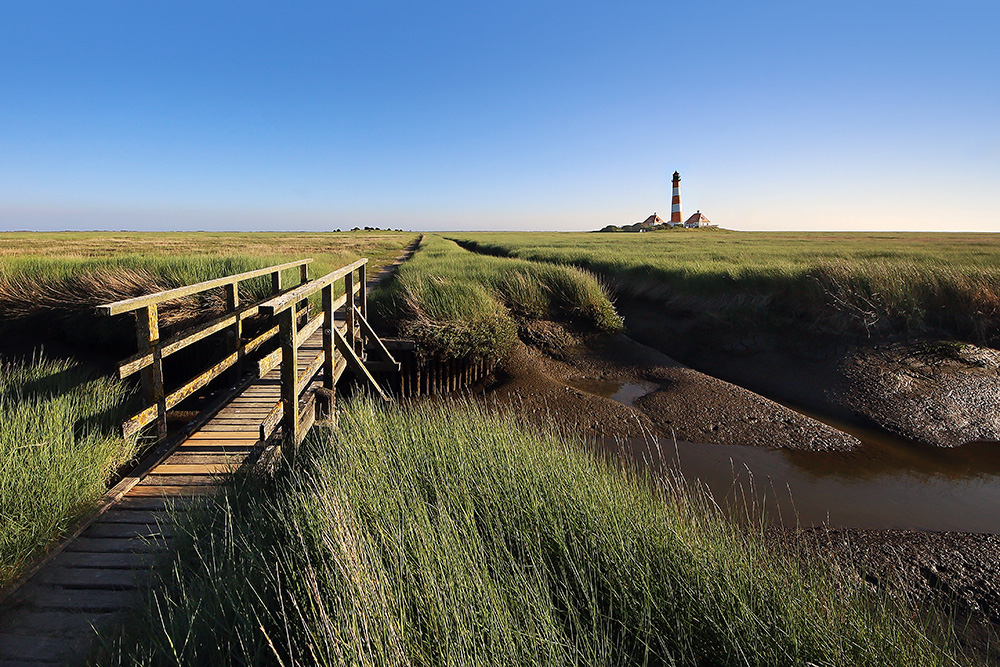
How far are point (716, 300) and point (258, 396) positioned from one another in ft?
33.8

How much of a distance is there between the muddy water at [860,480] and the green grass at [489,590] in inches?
76.1

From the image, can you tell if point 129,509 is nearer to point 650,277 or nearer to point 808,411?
point 808,411

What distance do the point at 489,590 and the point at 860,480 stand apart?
588cm

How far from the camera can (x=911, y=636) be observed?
7.91 feet

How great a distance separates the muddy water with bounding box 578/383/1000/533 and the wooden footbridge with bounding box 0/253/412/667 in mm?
3581

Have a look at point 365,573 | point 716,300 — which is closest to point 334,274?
point 365,573

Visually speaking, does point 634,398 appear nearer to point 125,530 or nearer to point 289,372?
point 289,372

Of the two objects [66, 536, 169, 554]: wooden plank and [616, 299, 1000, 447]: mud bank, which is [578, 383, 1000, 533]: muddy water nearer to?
[616, 299, 1000, 447]: mud bank

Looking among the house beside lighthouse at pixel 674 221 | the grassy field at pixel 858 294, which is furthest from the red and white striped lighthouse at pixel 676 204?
the grassy field at pixel 858 294

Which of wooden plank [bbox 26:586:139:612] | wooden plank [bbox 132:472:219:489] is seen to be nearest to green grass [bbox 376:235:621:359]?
wooden plank [bbox 132:472:219:489]

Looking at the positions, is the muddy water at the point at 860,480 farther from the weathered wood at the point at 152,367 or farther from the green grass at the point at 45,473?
the weathered wood at the point at 152,367

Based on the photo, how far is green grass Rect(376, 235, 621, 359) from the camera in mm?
10219

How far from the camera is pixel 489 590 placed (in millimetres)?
2246

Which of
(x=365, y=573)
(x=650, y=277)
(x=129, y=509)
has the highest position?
(x=650, y=277)
